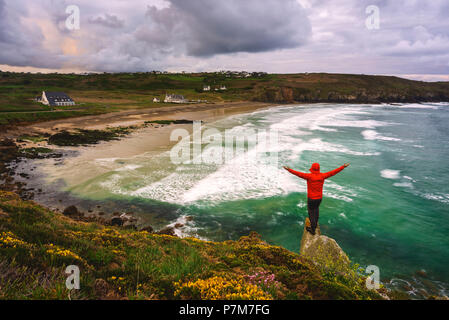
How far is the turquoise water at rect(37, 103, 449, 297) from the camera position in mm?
11664

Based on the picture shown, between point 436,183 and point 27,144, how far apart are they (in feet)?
142

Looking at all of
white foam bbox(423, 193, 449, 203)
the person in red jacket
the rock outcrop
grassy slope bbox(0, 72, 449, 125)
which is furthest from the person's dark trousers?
grassy slope bbox(0, 72, 449, 125)

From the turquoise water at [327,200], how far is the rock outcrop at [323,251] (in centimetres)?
256

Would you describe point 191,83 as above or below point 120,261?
above

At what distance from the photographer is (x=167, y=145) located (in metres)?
31.2

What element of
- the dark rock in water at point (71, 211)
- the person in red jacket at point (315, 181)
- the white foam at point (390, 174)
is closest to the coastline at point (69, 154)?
the dark rock in water at point (71, 211)

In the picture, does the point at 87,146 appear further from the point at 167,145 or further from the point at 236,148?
the point at 236,148

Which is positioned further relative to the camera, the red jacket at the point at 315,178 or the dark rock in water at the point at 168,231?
the dark rock in water at the point at 168,231

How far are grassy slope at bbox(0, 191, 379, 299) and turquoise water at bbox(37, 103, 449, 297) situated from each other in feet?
16.4

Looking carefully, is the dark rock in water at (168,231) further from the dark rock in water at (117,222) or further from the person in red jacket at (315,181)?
the person in red jacket at (315,181)

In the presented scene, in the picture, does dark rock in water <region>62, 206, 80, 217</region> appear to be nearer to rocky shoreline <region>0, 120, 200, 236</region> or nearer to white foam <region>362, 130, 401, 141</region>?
rocky shoreline <region>0, 120, 200, 236</region>

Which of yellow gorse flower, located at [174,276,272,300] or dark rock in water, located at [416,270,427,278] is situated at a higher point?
yellow gorse flower, located at [174,276,272,300]

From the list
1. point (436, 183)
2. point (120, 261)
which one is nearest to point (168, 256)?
point (120, 261)

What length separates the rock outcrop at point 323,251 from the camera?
24.8 ft
